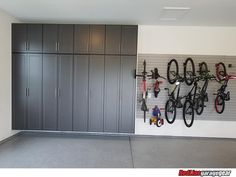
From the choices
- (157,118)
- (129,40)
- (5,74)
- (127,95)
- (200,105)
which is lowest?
(157,118)

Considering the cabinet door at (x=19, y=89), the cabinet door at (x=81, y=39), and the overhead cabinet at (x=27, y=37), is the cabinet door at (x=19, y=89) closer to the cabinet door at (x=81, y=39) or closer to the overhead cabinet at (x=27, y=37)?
the overhead cabinet at (x=27, y=37)

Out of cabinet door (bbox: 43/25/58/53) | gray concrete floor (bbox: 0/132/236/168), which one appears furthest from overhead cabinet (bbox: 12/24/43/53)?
gray concrete floor (bbox: 0/132/236/168)

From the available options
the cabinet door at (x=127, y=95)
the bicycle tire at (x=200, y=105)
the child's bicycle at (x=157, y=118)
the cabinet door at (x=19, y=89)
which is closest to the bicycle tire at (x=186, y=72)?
the bicycle tire at (x=200, y=105)

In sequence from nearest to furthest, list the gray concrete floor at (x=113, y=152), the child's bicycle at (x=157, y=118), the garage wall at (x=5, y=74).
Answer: the gray concrete floor at (x=113, y=152), the garage wall at (x=5, y=74), the child's bicycle at (x=157, y=118)

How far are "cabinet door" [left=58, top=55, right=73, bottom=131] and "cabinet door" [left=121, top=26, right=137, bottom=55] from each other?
1.33 metres

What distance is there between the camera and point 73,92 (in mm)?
4230

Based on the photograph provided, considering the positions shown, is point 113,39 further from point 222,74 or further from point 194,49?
point 222,74

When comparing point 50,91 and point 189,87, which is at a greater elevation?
point 189,87

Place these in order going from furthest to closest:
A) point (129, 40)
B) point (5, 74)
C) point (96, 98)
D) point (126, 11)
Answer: point (96, 98), point (129, 40), point (5, 74), point (126, 11)

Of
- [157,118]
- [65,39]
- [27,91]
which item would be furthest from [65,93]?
[157,118]

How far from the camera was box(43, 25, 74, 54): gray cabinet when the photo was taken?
4152 millimetres

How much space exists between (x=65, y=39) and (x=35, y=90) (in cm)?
142

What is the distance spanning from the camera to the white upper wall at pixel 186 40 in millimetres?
4344

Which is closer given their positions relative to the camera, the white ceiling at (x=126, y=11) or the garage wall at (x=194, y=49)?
the white ceiling at (x=126, y=11)
